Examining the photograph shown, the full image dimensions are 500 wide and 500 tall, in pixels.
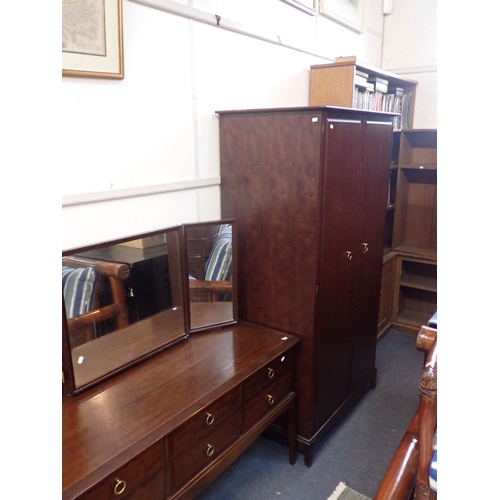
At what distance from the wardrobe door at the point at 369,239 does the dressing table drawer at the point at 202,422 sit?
103 cm

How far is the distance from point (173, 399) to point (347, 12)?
2.84m

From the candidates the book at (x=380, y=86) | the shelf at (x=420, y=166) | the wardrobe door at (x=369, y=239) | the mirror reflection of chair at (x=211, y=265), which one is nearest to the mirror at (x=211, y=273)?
the mirror reflection of chair at (x=211, y=265)

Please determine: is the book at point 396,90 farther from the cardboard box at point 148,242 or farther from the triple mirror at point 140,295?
the cardboard box at point 148,242

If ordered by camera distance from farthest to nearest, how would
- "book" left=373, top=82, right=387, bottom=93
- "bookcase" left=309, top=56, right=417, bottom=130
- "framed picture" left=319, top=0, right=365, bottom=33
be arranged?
"book" left=373, top=82, right=387, bottom=93
"framed picture" left=319, top=0, right=365, bottom=33
"bookcase" left=309, top=56, right=417, bottom=130

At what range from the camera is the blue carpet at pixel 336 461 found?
201cm

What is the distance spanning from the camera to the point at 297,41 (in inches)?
A: 103

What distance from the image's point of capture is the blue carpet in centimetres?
201

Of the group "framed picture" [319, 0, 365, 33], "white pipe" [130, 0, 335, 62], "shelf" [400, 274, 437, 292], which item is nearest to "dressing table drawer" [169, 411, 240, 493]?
"white pipe" [130, 0, 335, 62]

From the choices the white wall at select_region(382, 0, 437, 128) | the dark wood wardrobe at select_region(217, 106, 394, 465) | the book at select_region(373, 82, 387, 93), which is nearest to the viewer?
the dark wood wardrobe at select_region(217, 106, 394, 465)

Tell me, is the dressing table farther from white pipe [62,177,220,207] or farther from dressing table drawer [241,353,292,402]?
white pipe [62,177,220,207]

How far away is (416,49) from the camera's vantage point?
3611 mm

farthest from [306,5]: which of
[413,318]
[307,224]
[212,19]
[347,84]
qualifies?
[413,318]
